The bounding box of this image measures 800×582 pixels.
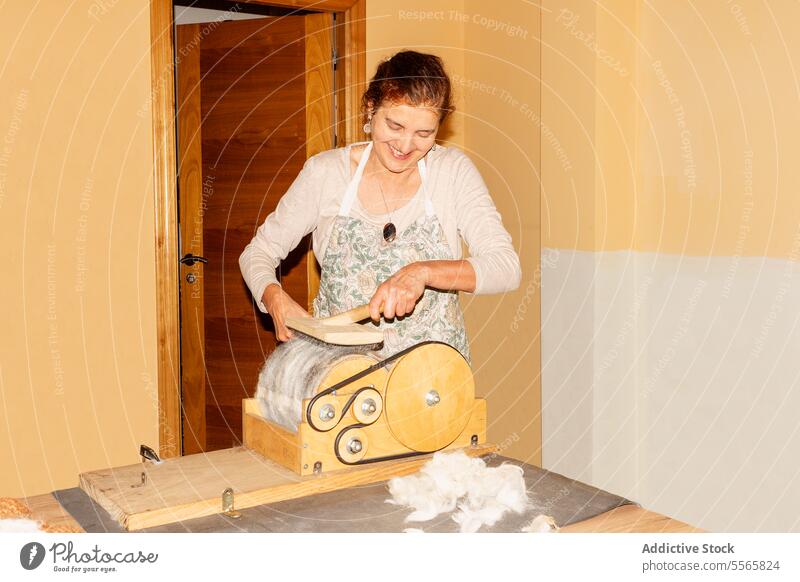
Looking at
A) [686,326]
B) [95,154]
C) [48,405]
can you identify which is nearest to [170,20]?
[95,154]

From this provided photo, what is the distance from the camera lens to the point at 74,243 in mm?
3816

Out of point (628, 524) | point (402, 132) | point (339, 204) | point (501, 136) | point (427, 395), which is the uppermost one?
point (501, 136)

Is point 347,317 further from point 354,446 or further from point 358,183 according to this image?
point 358,183

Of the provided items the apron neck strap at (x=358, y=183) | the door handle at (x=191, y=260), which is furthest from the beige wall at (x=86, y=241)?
the apron neck strap at (x=358, y=183)

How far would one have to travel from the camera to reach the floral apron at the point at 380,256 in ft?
8.95

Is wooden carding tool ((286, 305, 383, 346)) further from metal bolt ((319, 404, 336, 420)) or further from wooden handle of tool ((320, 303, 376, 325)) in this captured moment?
metal bolt ((319, 404, 336, 420))

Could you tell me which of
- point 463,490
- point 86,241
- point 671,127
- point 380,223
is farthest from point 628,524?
point 86,241

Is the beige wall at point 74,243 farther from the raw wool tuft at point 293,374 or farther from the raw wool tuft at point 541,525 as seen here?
the raw wool tuft at point 541,525

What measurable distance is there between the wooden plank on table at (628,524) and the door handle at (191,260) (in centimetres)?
352

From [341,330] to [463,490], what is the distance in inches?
18.2

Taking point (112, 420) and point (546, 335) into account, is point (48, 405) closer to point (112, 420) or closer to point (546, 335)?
point (112, 420)

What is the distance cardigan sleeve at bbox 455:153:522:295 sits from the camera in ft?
8.00

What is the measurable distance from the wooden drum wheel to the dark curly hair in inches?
31.5

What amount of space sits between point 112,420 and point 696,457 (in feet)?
8.15
